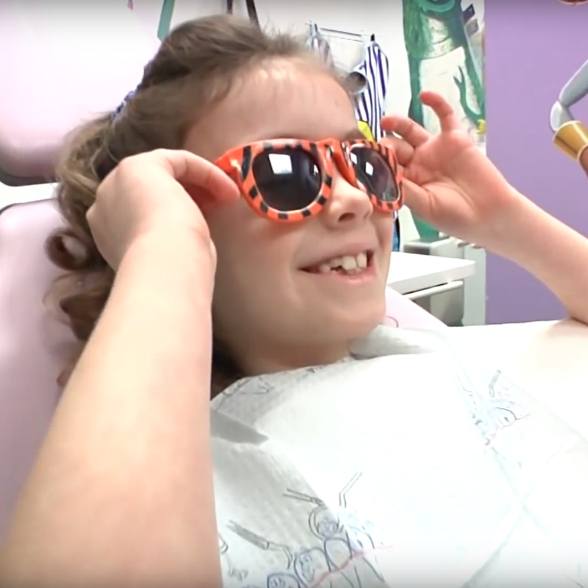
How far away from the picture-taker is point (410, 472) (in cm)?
72

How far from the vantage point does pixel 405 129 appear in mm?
1087

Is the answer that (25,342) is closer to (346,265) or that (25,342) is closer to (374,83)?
(346,265)

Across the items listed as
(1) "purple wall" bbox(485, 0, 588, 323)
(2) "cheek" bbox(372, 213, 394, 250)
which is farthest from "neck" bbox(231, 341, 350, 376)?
(1) "purple wall" bbox(485, 0, 588, 323)

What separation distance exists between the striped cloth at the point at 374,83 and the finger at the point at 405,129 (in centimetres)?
36

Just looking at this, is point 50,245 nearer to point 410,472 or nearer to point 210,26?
point 210,26

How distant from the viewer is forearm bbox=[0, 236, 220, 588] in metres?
0.44

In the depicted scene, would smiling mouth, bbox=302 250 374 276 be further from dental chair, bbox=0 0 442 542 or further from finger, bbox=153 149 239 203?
dental chair, bbox=0 0 442 542

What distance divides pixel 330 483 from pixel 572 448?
25 cm

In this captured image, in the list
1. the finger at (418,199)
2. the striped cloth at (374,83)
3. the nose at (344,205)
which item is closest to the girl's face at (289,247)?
the nose at (344,205)

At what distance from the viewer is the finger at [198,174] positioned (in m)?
0.70

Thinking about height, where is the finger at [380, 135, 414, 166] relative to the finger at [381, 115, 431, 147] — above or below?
below

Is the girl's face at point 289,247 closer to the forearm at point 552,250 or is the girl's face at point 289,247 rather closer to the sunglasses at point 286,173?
the sunglasses at point 286,173

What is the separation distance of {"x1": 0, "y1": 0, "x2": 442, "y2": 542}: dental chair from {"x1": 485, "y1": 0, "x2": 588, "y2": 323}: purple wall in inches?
46.7

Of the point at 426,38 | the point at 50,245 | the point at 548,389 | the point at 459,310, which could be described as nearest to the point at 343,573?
the point at 548,389
